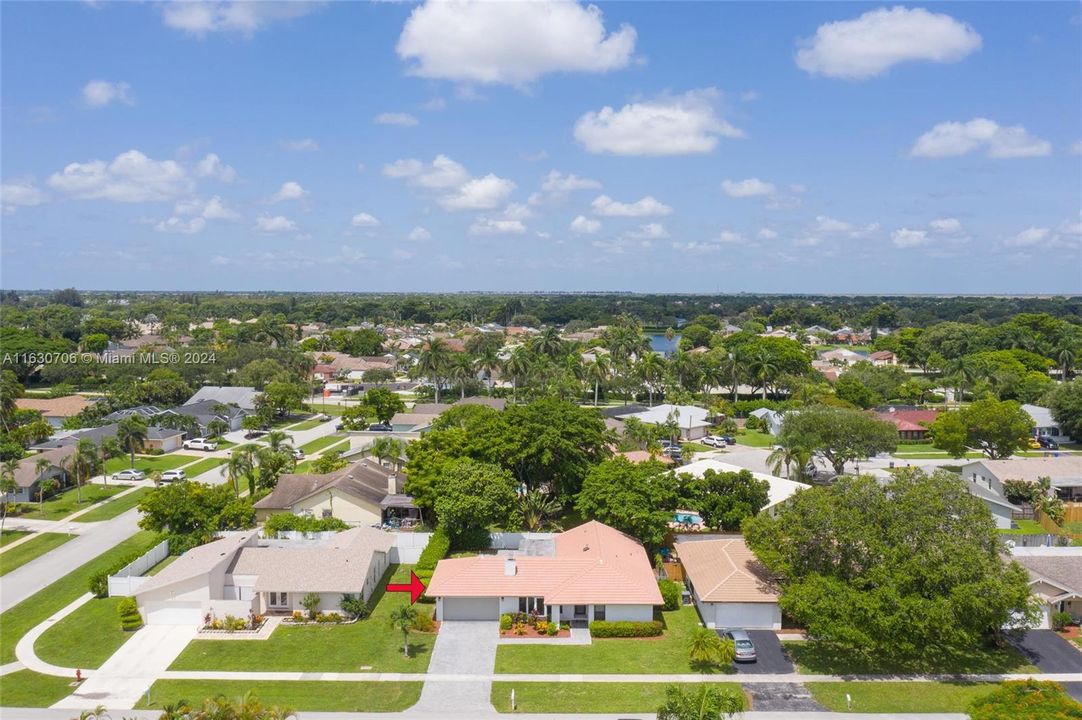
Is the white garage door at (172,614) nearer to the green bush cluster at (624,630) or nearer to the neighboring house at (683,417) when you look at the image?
the green bush cluster at (624,630)

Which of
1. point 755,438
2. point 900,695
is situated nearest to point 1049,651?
point 900,695

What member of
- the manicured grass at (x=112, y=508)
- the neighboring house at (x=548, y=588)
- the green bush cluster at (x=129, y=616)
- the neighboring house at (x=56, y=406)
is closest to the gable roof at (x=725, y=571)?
the neighboring house at (x=548, y=588)

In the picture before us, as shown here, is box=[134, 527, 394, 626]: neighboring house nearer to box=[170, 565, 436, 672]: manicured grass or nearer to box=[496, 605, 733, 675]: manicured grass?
box=[170, 565, 436, 672]: manicured grass

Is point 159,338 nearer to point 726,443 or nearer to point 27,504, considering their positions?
point 27,504

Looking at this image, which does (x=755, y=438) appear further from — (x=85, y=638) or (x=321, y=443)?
(x=85, y=638)

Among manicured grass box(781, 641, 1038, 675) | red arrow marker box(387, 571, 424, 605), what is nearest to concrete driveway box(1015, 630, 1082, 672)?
manicured grass box(781, 641, 1038, 675)

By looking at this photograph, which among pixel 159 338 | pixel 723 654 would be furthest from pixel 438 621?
pixel 159 338
